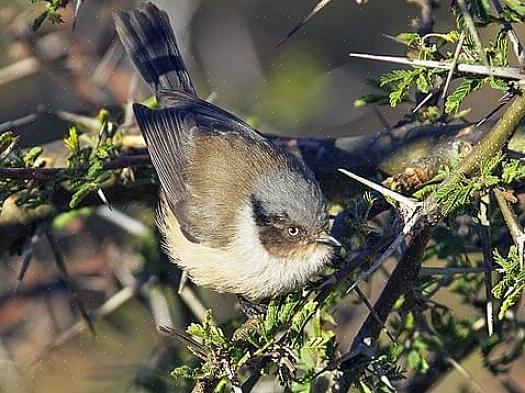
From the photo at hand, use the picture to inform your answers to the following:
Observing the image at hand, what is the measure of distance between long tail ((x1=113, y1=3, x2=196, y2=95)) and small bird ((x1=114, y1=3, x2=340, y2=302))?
0.29 m

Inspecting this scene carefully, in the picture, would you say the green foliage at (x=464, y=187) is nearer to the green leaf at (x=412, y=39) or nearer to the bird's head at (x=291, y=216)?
the green leaf at (x=412, y=39)

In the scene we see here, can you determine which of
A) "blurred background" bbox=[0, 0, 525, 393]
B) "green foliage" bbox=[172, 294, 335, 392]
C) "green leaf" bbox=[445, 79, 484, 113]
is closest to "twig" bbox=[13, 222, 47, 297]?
"blurred background" bbox=[0, 0, 525, 393]

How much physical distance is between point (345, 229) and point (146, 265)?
4.27ft

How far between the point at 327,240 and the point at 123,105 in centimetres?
153

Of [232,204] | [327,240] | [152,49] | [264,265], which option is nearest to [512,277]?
[327,240]

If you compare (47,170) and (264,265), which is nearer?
(47,170)

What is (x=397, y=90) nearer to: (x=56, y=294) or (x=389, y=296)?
(x=389, y=296)

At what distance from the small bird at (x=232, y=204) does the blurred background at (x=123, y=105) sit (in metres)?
0.17

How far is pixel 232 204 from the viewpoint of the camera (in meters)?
3.85

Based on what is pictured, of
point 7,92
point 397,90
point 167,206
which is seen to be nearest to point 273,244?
point 167,206

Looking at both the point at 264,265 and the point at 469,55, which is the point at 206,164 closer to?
the point at 264,265

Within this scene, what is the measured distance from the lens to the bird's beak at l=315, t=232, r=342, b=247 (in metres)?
2.95

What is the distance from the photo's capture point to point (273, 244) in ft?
12.2

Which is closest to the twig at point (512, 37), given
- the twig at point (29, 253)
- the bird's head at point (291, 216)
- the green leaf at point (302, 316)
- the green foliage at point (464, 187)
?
the green foliage at point (464, 187)
